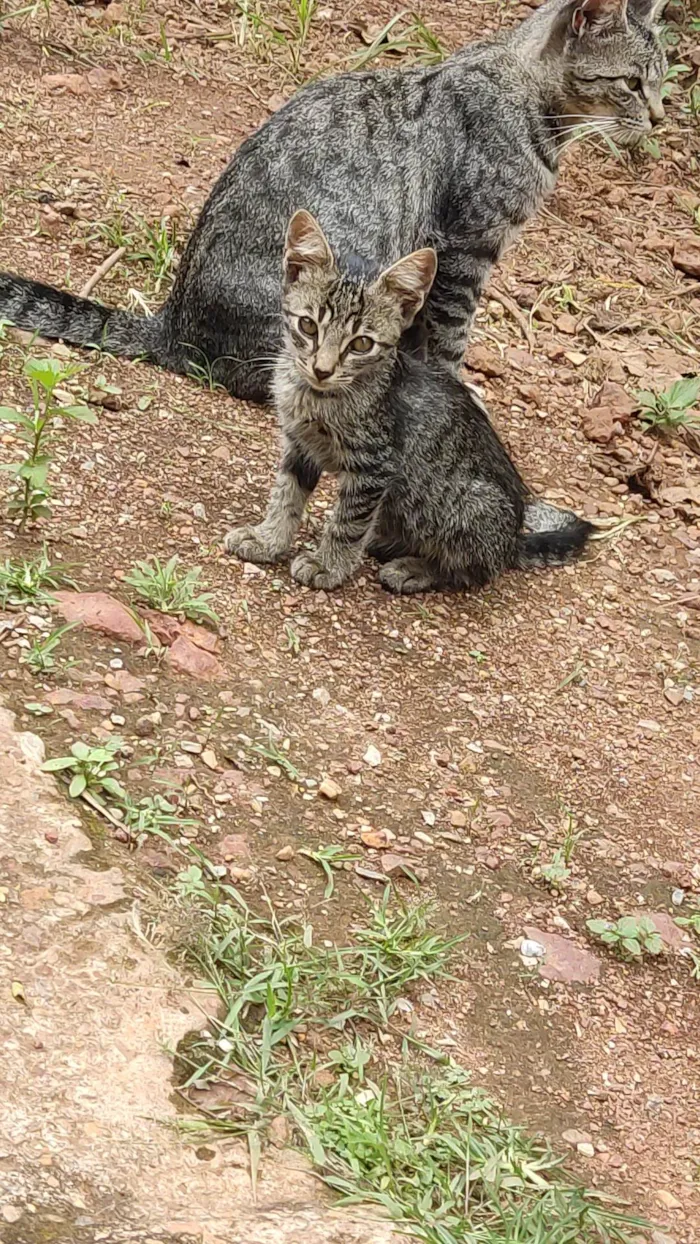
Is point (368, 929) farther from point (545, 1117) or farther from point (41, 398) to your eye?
point (41, 398)

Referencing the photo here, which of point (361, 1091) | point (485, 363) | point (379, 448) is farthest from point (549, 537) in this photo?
point (361, 1091)

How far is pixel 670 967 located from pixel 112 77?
580cm

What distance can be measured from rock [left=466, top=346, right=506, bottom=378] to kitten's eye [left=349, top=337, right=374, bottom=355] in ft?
6.63

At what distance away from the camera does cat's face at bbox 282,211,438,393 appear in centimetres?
467

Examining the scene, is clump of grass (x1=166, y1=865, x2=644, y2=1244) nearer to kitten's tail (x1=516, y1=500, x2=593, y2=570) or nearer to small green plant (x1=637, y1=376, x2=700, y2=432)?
kitten's tail (x1=516, y1=500, x2=593, y2=570)

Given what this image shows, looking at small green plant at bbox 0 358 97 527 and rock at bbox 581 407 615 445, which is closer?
small green plant at bbox 0 358 97 527

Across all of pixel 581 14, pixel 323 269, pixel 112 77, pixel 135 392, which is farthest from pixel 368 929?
pixel 112 77

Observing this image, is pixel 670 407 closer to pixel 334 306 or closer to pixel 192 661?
pixel 334 306

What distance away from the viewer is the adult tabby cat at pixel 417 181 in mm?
5867

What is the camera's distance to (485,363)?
6703 mm

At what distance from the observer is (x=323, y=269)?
4719mm

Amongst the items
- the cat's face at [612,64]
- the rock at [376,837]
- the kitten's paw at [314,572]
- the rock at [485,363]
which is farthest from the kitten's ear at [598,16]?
the rock at [376,837]

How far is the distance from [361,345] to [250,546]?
778 mm

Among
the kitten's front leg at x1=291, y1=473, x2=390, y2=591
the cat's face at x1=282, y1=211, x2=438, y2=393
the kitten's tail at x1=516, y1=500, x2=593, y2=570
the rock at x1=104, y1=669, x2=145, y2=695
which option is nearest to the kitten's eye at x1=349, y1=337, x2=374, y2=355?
the cat's face at x1=282, y1=211, x2=438, y2=393
